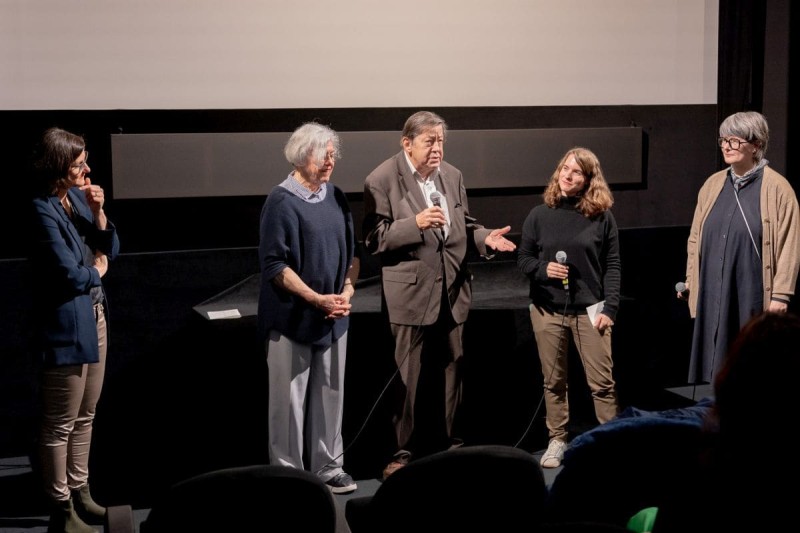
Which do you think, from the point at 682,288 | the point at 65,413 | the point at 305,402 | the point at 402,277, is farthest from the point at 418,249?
the point at 65,413

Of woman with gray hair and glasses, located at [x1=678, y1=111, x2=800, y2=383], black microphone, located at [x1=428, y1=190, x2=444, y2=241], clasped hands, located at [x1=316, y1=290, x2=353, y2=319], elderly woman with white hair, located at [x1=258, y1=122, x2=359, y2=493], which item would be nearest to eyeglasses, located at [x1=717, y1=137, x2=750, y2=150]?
woman with gray hair and glasses, located at [x1=678, y1=111, x2=800, y2=383]

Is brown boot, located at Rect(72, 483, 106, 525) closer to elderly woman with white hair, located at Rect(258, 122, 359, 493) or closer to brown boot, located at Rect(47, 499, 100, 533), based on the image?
brown boot, located at Rect(47, 499, 100, 533)

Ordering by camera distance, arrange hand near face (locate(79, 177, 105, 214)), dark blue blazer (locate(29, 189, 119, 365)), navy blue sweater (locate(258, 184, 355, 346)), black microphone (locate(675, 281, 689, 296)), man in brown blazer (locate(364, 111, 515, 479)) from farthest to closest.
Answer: black microphone (locate(675, 281, 689, 296)), man in brown blazer (locate(364, 111, 515, 479)), navy blue sweater (locate(258, 184, 355, 346)), hand near face (locate(79, 177, 105, 214)), dark blue blazer (locate(29, 189, 119, 365))

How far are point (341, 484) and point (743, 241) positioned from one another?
2.09m

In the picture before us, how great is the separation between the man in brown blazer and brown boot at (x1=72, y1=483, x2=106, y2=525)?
125cm

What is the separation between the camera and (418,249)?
4270 mm

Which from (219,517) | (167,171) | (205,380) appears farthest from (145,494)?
(219,517)

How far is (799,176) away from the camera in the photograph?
5641 millimetres

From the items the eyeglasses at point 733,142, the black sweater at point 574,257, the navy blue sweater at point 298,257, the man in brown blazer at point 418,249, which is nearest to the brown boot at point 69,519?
the navy blue sweater at point 298,257

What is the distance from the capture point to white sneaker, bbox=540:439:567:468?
4.56m

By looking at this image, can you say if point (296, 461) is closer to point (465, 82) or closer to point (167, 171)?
point (167, 171)

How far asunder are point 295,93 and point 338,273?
1.19 meters

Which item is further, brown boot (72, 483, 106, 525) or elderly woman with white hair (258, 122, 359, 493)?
elderly woman with white hair (258, 122, 359, 493)

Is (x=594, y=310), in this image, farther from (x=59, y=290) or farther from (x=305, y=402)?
(x=59, y=290)
